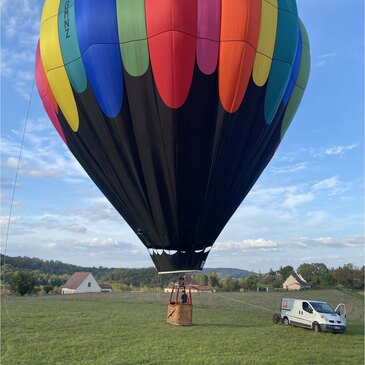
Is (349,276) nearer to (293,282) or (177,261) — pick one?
(293,282)

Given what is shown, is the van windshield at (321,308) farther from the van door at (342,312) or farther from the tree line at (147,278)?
the tree line at (147,278)

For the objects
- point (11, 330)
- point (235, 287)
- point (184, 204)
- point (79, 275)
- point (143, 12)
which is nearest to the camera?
point (143, 12)

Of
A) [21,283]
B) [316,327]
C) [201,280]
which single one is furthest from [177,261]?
[201,280]

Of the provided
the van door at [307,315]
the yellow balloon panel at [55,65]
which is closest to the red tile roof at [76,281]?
the van door at [307,315]

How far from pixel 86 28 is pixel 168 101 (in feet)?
7.66

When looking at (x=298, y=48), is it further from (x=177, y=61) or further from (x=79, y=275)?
(x=79, y=275)

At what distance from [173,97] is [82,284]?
6023 cm

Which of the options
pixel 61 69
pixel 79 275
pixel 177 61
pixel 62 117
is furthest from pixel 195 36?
pixel 79 275

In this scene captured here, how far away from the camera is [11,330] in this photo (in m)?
12.4

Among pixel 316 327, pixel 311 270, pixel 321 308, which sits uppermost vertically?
pixel 311 270

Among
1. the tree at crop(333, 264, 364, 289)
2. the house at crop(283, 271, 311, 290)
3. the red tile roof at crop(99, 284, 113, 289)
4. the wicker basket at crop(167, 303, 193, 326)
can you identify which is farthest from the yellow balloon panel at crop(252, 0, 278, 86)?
the red tile roof at crop(99, 284, 113, 289)

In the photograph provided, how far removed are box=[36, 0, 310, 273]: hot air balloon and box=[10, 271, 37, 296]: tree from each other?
35.6m

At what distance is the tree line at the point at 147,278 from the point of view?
141 ft

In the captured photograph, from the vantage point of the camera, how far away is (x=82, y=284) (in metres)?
65.3
